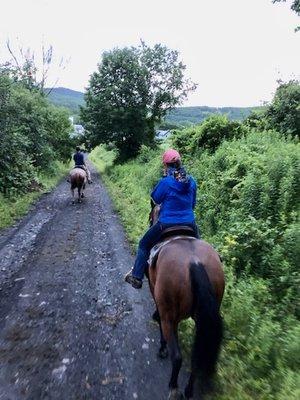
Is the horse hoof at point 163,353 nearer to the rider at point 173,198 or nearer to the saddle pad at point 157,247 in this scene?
the saddle pad at point 157,247

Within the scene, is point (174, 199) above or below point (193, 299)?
above

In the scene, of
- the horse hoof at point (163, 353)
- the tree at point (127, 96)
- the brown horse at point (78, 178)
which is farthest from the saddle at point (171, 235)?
the tree at point (127, 96)

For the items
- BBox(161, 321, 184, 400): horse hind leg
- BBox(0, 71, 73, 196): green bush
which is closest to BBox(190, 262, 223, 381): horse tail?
BBox(161, 321, 184, 400): horse hind leg

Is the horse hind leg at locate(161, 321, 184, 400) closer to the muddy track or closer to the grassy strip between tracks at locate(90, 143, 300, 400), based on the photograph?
the muddy track

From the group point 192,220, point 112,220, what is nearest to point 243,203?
point 192,220

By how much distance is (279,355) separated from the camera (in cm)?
526

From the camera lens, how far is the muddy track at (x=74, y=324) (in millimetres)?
5227

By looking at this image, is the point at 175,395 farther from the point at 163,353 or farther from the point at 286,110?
the point at 286,110

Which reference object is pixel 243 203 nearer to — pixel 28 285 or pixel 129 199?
pixel 28 285

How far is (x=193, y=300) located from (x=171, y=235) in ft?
4.20

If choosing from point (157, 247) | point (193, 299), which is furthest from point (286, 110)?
point (193, 299)

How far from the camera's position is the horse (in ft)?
15.2

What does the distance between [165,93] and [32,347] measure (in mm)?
29720

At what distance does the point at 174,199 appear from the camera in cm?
588
